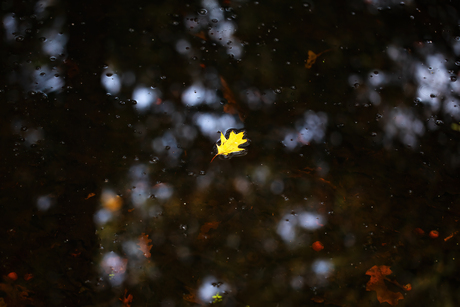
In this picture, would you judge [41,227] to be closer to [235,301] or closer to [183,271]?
[183,271]

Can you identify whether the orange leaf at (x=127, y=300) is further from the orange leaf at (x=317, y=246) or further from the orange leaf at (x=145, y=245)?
the orange leaf at (x=317, y=246)

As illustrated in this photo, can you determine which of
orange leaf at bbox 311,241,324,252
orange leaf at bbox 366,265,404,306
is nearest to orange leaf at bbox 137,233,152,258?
orange leaf at bbox 311,241,324,252

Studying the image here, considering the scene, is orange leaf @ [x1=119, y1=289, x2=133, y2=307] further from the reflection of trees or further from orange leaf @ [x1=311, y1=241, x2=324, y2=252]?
orange leaf @ [x1=311, y1=241, x2=324, y2=252]

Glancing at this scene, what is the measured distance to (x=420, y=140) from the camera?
49.6 inches

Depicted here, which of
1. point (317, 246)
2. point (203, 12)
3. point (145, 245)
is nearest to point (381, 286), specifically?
point (317, 246)

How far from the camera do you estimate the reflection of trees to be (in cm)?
115

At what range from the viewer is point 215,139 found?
1.22 meters

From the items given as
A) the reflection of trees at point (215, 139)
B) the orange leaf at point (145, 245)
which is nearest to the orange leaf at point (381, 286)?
the reflection of trees at point (215, 139)

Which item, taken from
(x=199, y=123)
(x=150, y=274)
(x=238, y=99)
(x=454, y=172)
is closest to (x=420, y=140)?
(x=454, y=172)

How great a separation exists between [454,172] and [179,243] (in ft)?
4.09

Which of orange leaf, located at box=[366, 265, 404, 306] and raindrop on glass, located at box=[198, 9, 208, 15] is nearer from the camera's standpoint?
orange leaf, located at box=[366, 265, 404, 306]

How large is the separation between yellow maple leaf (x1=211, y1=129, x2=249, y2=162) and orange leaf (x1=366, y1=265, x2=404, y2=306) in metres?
0.75

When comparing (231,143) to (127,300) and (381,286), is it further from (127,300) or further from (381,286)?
(381,286)

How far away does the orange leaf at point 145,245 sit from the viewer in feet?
3.75
